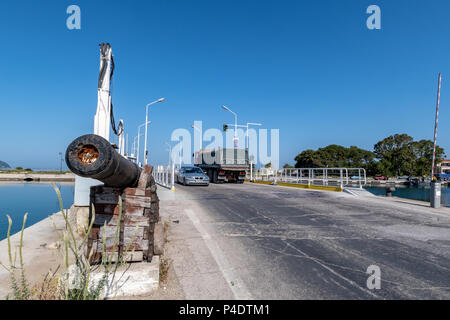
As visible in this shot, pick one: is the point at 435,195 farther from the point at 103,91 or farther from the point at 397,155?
the point at 397,155

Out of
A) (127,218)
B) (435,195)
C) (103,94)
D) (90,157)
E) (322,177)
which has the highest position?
(103,94)

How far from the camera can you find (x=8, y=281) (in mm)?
3318

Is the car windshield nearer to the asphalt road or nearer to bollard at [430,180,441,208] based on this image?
the asphalt road

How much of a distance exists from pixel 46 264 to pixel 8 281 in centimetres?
62

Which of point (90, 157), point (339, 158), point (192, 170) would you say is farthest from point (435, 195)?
point (339, 158)

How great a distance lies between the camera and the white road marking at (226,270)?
10.3 ft

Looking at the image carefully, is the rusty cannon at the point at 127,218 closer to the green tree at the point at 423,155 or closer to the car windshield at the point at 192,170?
the car windshield at the point at 192,170

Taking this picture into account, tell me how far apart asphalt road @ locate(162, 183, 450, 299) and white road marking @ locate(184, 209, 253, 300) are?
12 mm

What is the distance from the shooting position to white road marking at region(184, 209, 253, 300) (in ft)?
10.3

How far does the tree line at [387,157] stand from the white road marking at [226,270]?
236ft

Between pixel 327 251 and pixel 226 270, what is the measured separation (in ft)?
6.70

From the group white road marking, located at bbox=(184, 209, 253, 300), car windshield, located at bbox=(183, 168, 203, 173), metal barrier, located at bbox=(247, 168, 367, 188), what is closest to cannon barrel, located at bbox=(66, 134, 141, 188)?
white road marking, located at bbox=(184, 209, 253, 300)

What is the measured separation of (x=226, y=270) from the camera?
390 cm

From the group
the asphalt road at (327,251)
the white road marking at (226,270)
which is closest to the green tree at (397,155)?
the asphalt road at (327,251)
